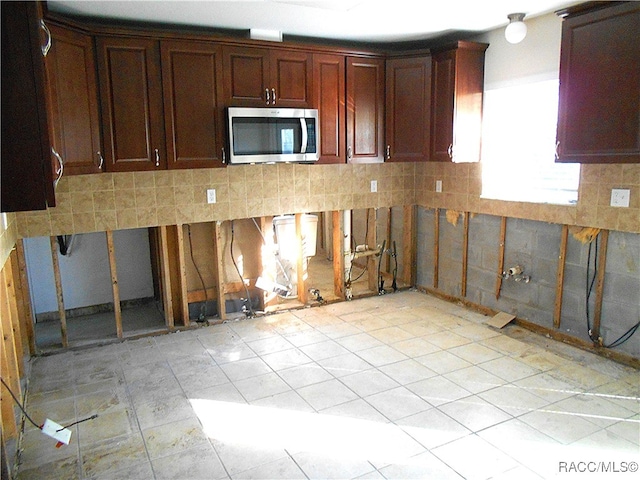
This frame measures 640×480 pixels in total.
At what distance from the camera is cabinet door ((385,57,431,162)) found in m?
4.40

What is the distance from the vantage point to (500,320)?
421cm

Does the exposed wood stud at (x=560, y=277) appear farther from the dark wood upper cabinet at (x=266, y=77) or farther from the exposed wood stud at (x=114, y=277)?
the exposed wood stud at (x=114, y=277)

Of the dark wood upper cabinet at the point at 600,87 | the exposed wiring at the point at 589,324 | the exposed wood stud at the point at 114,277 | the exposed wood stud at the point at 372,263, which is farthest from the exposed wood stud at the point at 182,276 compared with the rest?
the exposed wiring at the point at 589,324

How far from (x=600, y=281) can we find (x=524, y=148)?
125 cm

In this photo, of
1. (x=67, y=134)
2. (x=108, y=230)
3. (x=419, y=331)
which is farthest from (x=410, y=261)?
(x=67, y=134)

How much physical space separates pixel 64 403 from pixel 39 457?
58cm

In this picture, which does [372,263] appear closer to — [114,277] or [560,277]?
[560,277]

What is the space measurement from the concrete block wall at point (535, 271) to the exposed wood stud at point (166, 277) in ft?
8.71

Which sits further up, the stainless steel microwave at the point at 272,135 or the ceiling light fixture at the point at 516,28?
the ceiling light fixture at the point at 516,28

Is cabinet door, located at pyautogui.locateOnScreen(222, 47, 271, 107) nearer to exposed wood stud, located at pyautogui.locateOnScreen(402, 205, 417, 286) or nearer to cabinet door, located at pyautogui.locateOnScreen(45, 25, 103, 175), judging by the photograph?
cabinet door, located at pyautogui.locateOnScreen(45, 25, 103, 175)

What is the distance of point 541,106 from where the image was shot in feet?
12.6

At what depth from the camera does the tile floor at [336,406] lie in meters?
2.41

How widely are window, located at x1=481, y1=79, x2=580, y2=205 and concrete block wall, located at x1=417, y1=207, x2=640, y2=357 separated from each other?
0.89ft

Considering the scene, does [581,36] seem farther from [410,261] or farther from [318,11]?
[410,261]
